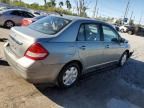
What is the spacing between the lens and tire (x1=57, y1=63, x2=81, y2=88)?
5078 millimetres

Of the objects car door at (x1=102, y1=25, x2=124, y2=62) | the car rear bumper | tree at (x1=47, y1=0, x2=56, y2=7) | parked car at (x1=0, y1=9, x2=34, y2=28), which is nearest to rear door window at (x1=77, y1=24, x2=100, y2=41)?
car door at (x1=102, y1=25, x2=124, y2=62)

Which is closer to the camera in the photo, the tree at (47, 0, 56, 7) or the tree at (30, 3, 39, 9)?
the tree at (30, 3, 39, 9)

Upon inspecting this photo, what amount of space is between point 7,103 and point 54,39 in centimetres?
158

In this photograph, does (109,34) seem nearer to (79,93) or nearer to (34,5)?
(79,93)

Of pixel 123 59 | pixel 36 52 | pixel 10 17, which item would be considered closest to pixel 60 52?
pixel 36 52

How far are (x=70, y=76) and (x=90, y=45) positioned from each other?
3.18ft

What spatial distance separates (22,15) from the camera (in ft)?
Result: 55.9

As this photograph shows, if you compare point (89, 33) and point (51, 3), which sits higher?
point (89, 33)

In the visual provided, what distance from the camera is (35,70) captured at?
4453 mm

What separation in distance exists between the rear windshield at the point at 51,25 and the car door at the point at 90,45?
49 centimetres

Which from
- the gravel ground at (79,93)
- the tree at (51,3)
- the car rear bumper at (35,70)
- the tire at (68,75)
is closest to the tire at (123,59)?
the gravel ground at (79,93)

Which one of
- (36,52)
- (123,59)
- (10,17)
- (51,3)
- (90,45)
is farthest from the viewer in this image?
(51,3)

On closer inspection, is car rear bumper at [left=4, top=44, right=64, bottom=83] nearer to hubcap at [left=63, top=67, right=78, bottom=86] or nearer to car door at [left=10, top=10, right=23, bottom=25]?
hubcap at [left=63, top=67, right=78, bottom=86]

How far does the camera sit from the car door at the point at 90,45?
5449 mm
